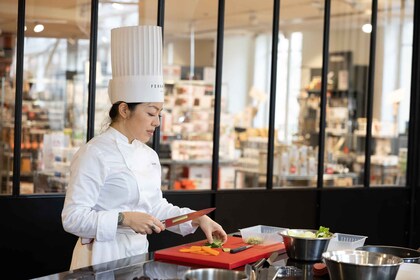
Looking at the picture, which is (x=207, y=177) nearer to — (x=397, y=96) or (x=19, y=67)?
(x=397, y=96)

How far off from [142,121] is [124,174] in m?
0.24

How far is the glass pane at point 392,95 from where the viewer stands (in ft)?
28.0

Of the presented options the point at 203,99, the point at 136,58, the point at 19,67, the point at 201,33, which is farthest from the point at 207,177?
the point at 136,58

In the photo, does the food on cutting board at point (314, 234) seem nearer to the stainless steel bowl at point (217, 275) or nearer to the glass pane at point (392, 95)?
the stainless steel bowl at point (217, 275)

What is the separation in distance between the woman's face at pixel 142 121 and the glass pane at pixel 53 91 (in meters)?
3.00

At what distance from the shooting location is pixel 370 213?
6586mm

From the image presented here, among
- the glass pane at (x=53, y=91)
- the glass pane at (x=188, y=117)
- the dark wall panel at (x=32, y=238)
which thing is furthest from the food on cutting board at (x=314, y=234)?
the glass pane at (x=188, y=117)

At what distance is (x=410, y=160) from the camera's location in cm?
680

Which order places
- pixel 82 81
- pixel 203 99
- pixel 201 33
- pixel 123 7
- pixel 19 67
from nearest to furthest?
1. pixel 19 67
2. pixel 123 7
3. pixel 203 99
4. pixel 82 81
5. pixel 201 33

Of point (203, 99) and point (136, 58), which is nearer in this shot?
point (136, 58)

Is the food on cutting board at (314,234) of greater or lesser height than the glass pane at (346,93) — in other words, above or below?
below

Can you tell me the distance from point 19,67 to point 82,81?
17.2ft

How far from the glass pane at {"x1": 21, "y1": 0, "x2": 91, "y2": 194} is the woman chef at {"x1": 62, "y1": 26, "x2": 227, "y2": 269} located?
2.80 metres

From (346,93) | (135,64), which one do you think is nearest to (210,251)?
(135,64)
